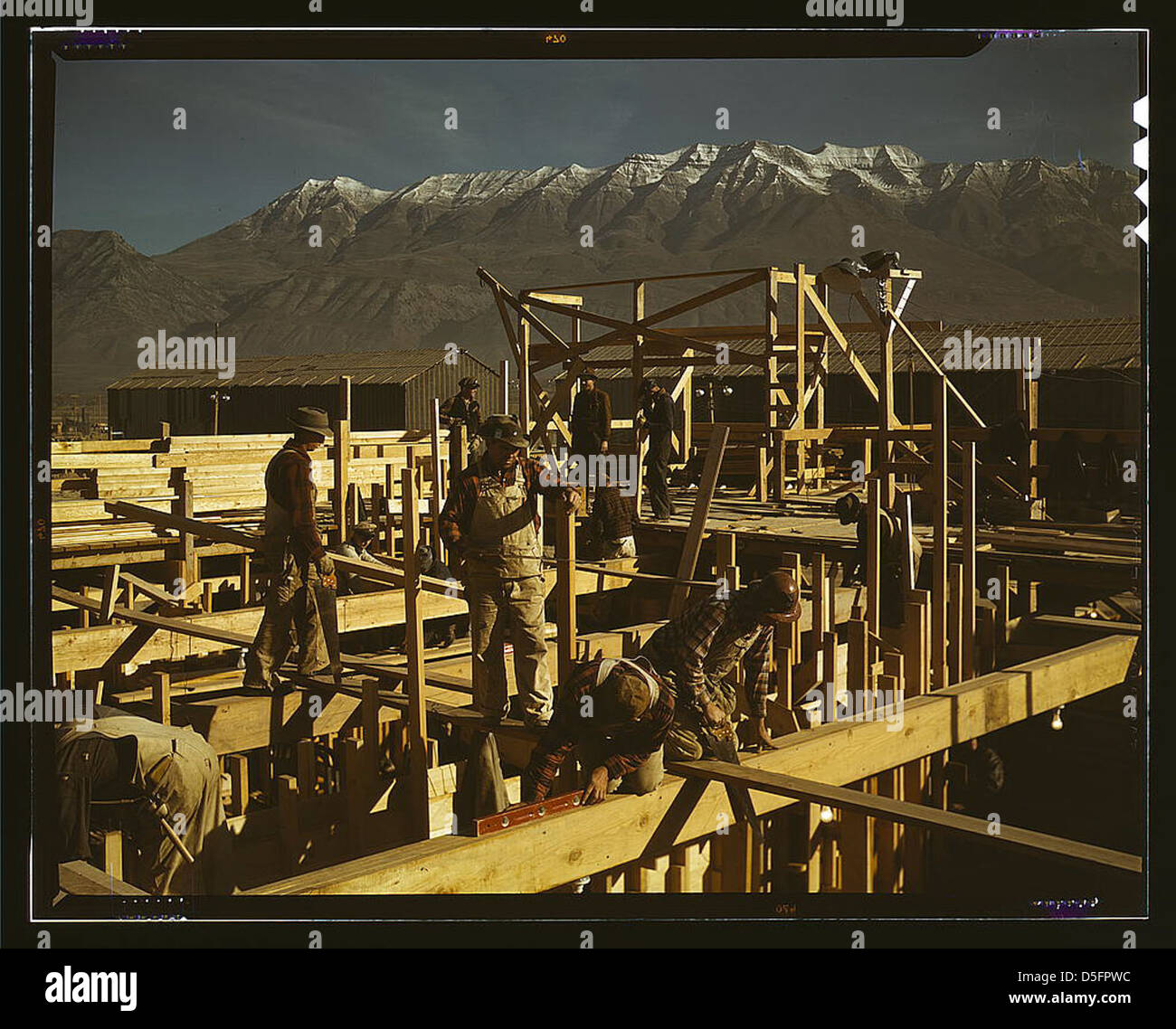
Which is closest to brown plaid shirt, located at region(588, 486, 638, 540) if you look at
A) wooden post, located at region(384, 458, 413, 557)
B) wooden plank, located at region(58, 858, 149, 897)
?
wooden post, located at region(384, 458, 413, 557)

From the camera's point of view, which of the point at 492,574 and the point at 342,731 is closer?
the point at 492,574

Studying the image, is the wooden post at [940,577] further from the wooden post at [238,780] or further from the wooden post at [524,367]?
the wooden post at [524,367]

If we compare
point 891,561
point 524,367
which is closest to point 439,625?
point 524,367

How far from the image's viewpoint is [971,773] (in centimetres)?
840

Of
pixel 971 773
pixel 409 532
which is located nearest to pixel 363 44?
pixel 409 532

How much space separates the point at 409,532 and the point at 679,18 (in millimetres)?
2697

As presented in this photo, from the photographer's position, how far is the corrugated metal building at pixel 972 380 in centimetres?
1045

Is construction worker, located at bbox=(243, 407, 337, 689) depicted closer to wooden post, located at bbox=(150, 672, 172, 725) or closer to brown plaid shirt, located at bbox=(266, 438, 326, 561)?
brown plaid shirt, located at bbox=(266, 438, 326, 561)

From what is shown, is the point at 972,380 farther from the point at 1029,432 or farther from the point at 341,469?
the point at 341,469

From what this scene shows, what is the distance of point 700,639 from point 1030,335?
40.2ft

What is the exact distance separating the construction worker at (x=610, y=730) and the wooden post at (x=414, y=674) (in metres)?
0.80

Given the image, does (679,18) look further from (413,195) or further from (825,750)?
(825,750)

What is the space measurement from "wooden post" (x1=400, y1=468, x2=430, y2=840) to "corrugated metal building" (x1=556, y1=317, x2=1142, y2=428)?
3610mm

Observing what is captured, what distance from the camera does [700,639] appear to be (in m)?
5.84
